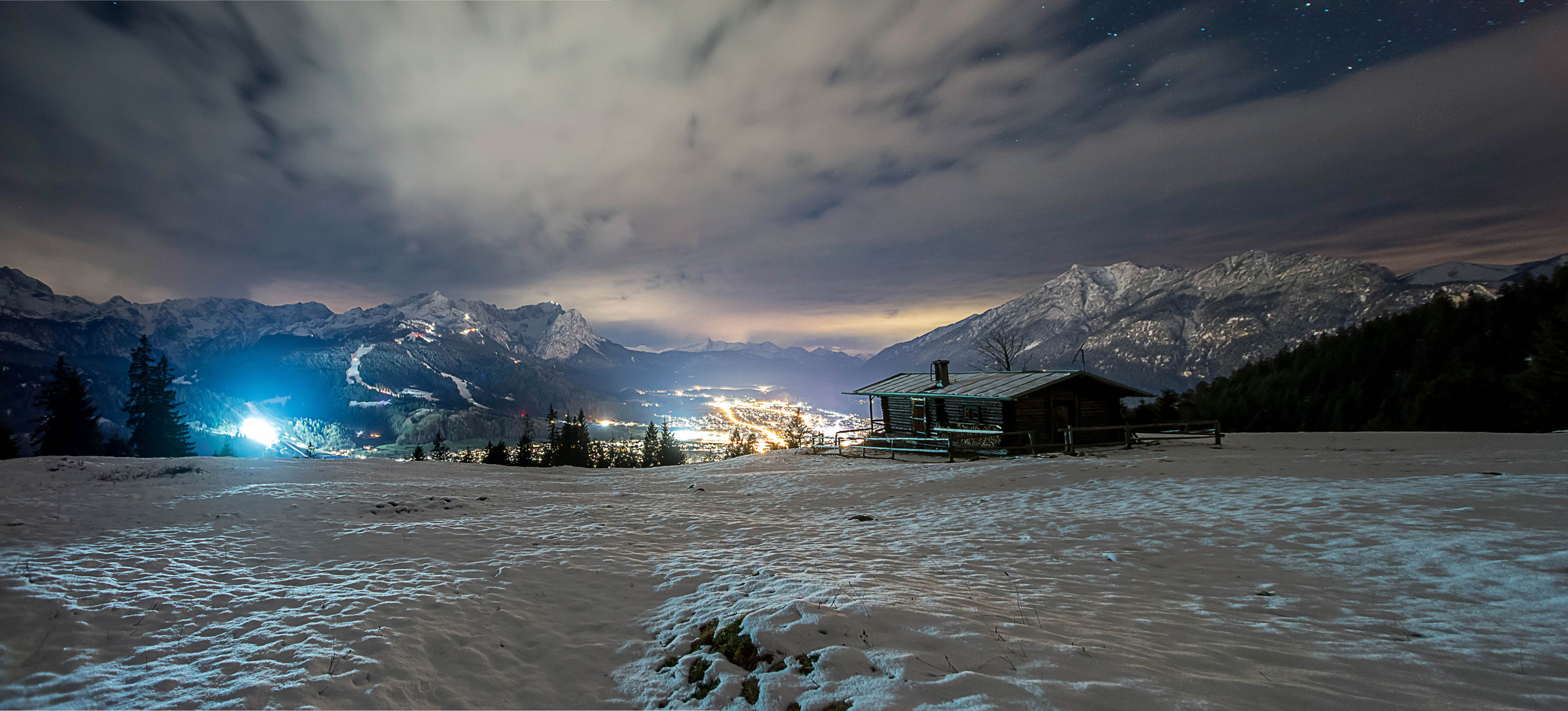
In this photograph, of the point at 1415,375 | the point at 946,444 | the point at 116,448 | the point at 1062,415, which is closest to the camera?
the point at 946,444

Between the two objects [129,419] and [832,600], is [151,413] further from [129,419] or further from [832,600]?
[832,600]

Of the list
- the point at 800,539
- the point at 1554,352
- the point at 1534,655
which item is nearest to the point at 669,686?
the point at 800,539

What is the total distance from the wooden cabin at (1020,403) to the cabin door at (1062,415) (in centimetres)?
4

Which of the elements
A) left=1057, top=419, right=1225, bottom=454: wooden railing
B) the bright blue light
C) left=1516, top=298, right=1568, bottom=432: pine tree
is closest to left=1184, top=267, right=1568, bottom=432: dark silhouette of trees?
left=1516, top=298, right=1568, bottom=432: pine tree

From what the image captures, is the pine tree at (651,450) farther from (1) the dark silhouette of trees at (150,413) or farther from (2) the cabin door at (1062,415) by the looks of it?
(2) the cabin door at (1062,415)

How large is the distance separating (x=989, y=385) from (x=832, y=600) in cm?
2535

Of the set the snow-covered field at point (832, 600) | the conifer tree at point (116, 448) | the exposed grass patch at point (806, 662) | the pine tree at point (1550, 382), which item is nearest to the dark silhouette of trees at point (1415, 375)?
the pine tree at point (1550, 382)

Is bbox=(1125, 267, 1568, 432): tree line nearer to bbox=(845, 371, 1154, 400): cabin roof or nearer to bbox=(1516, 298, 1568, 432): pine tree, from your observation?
bbox=(1516, 298, 1568, 432): pine tree

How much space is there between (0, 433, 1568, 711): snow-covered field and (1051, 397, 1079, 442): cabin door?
13713mm

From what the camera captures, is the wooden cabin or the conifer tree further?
the conifer tree

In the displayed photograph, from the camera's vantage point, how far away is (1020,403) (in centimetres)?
2614

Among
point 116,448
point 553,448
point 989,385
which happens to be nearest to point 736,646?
point 989,385

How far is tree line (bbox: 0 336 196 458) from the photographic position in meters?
39.8

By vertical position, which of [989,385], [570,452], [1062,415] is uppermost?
[989,385]
